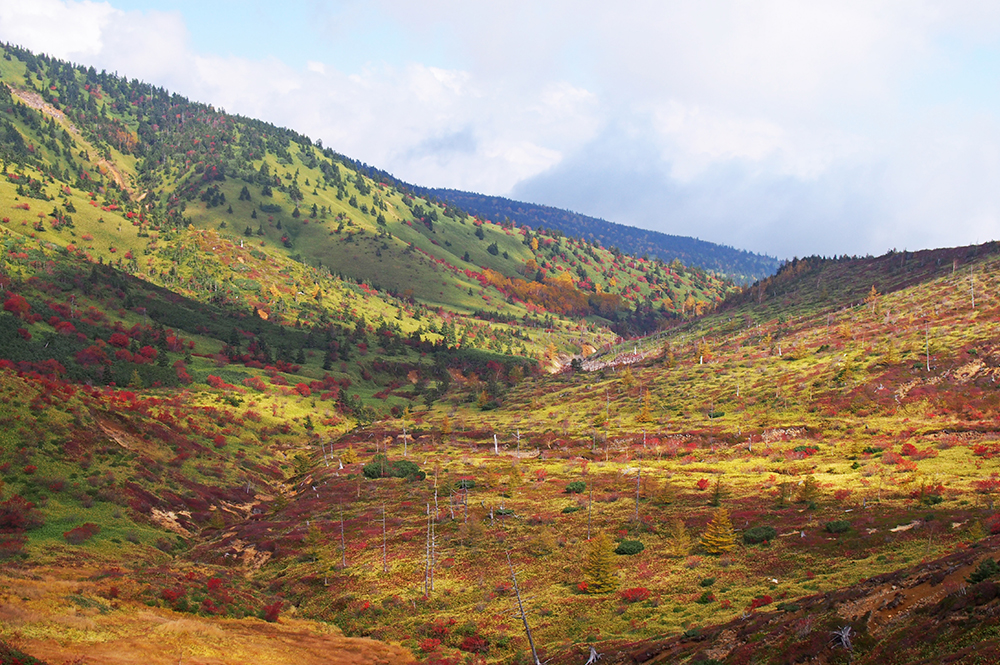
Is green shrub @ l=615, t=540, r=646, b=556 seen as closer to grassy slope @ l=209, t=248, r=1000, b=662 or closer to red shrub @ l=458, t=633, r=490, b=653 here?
grassy slope @ l=209, t=248, r=1000, b=662

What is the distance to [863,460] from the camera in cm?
6844

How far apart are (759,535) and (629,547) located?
9731 millimetres

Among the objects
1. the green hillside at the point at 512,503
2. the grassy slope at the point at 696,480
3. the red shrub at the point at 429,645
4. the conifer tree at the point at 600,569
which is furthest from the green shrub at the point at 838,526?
the red shrub at the point at 429,645

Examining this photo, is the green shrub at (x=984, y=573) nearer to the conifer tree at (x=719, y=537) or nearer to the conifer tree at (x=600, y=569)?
the conifer tree at (x=600, y=569)

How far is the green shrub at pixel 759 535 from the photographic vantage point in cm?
4666

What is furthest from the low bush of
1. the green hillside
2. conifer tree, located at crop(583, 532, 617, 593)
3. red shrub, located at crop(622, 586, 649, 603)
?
red shrub, located at crop(622, 586, 649, 603)

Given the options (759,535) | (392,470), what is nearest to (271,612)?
(759,535)

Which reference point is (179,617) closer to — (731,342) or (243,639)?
(243,639)

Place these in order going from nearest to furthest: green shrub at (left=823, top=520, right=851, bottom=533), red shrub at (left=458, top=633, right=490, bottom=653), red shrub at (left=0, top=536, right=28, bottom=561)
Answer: red shrub at (left=458, top=633, right=490, bottom=653)
red shrub at (left=0, top=536, right=28, bottom=561)
green shrub at (left=823, top=520, right=851, bottom=533)

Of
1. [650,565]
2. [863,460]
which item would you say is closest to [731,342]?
[863,460]

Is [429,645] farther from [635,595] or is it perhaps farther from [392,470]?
[392,470]

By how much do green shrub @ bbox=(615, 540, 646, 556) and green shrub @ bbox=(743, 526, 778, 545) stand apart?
7842mm

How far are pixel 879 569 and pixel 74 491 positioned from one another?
216 ft

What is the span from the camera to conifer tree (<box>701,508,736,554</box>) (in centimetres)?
4588
